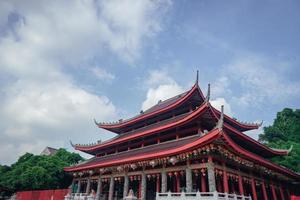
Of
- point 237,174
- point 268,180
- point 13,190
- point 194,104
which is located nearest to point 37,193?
point 13,190

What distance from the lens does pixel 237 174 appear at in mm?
15961

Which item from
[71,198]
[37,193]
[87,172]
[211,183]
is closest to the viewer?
[211,183]

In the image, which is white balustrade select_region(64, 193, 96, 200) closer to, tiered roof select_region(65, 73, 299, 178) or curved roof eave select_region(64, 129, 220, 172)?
tiered roof select_region(65, 73, 299, 178)

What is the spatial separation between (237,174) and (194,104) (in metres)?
6.94

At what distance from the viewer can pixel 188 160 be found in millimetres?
15289

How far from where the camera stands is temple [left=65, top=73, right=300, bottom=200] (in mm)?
14180

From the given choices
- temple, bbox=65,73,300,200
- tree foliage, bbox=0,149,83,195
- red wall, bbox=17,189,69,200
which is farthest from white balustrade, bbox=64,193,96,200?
tree foliage, bbox=0,149,83,195

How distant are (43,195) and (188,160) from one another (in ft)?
63.5

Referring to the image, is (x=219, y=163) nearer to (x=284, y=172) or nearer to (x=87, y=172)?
(x=284, y=172)

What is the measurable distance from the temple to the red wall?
1863 mm

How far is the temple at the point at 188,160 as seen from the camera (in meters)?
14.2

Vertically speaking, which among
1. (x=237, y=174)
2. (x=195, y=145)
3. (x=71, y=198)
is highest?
(x=195, y=145)

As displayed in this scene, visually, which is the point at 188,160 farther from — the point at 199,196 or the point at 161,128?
the point at 161,128

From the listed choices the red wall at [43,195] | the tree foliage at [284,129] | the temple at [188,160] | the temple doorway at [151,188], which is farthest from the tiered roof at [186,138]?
the tree foliage at [284,129]
